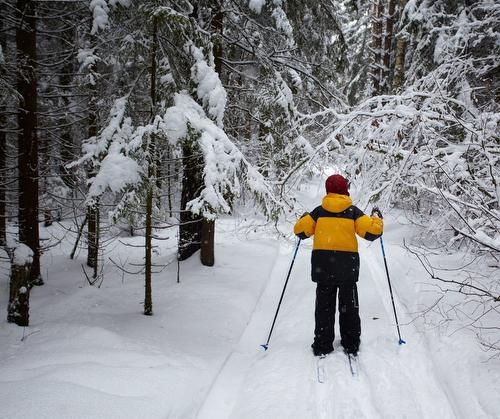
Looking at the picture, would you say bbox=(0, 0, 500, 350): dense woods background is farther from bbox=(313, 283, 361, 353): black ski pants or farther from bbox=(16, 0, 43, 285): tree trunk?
bbox=(313, 283, 361, 353): black ski pants

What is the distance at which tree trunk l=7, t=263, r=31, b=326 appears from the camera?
6.59m

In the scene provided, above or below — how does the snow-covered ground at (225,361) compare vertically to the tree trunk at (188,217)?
below

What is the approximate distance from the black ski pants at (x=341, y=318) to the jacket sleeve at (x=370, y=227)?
766 mm

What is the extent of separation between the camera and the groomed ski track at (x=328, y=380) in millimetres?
3920

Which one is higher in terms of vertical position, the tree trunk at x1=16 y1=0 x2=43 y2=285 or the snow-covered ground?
the tree trunk at x1=16 y1=0 x2=43 y2=285

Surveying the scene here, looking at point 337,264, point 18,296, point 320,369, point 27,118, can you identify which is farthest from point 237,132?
point 320,369

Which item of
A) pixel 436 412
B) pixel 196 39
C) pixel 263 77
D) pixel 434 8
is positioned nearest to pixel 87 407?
pixel 436 412

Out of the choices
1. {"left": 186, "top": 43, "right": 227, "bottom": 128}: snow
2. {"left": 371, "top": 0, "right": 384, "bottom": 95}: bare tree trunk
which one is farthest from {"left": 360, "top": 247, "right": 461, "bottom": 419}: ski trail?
{"left": 371, "top": 0, "right": 384, "bottom": 95}: bare tree trunk

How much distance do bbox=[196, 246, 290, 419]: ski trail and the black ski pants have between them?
1.04 meters

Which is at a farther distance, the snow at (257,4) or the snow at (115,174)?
the snow at (257,4)

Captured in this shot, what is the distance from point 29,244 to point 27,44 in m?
3.91

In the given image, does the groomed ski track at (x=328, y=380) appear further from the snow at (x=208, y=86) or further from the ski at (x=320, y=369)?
the snow at (x=208, y=86)

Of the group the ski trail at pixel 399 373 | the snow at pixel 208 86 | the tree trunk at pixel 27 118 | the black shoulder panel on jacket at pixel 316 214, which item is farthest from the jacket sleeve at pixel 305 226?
the tree trunk at pixel 27 118

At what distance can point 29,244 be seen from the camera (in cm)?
731
